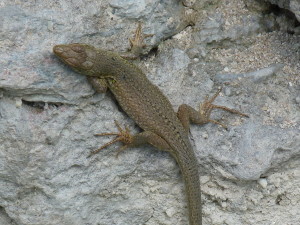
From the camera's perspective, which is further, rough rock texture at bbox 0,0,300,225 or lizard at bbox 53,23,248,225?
lizard at bbox 53,23,248,225

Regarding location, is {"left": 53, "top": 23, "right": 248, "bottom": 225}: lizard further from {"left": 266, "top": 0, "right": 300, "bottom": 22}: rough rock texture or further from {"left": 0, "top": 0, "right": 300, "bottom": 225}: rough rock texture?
{"left": 266, "top": 0, "right": 300, "bottom": 22}: rough rock texture

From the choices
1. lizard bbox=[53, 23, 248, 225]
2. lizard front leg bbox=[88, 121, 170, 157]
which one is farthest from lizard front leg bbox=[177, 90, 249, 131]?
lizard front leg bbox=[88, 121, 170, 157]

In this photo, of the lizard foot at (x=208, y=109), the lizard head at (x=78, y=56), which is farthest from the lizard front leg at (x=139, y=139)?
the lizard head at (x=78, y=56)

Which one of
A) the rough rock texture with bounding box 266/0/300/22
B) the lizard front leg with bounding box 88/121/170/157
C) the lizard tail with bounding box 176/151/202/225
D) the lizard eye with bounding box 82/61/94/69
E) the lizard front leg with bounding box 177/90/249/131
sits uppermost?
the rough rock texture with bounding box 266/0/300/22

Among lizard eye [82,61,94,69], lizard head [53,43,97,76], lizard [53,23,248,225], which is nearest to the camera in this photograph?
lizard head [53,43,97,76]

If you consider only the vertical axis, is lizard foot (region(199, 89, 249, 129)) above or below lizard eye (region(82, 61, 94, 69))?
below

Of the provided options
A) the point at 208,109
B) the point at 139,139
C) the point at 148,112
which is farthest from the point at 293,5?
the point at 139,139

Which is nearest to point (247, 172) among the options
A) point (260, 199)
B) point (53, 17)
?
point (260, 199)
